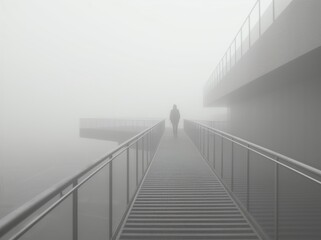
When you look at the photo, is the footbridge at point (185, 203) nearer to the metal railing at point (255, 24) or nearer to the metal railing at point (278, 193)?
the metal railing at point (278, 193)

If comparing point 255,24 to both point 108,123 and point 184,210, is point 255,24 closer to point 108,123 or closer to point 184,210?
point 184,210

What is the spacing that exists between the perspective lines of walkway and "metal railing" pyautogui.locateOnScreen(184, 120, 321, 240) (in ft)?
0.92

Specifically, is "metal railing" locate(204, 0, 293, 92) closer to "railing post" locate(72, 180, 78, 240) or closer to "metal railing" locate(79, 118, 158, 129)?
"railing post" locate(72, 180, 78, 240)

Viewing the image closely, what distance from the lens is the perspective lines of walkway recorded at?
4176 mm

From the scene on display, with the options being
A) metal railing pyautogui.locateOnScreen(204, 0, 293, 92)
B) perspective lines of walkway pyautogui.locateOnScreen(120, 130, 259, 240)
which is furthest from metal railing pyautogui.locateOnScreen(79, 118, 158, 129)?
perspective lines of walkway pyautogui.locateOnScreen(120, 130, 259, 240)

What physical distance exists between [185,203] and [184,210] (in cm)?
38

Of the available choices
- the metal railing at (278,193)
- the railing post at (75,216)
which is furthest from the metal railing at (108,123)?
the railing post at (75,216)

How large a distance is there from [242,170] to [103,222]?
2.06 metres

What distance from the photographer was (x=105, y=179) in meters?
4.25

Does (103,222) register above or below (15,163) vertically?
above

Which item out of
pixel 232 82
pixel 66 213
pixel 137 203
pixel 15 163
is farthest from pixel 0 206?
pixel 15 163

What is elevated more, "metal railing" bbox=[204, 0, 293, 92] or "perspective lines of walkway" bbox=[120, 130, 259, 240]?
"metal railing" bbox=[204, 0, 293, 92]

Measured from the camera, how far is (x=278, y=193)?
344 cm

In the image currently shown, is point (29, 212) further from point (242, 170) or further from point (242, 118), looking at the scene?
point (242, 118)
